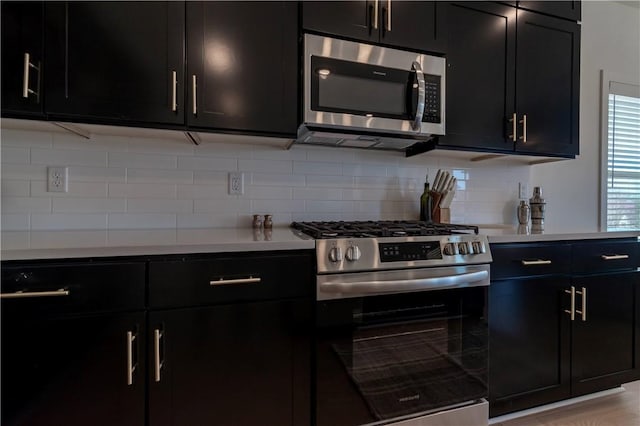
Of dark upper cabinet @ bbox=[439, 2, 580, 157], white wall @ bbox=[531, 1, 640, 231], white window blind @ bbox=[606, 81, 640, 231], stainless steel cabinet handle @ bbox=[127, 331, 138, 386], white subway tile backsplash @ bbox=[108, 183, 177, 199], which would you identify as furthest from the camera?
white window blind @ bbox=[606, 81, 640, 231]

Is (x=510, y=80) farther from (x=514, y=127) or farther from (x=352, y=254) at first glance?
(x=352, y=254)

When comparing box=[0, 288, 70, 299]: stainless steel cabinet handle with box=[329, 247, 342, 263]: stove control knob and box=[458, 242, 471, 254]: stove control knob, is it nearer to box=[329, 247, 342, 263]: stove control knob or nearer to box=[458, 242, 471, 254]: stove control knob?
box=[329, 247, 342, 263]: stove control knob

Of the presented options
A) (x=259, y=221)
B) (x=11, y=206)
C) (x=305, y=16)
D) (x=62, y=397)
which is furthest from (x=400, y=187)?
(x=11, y=206)

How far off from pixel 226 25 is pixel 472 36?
1.37m

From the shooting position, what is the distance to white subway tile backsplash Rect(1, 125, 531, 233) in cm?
159

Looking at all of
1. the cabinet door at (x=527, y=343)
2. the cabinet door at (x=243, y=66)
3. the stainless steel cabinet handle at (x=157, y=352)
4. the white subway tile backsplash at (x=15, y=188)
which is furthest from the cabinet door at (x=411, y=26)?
the white subway tile backsplash at (x=15, y=188)

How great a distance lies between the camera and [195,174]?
182 cm

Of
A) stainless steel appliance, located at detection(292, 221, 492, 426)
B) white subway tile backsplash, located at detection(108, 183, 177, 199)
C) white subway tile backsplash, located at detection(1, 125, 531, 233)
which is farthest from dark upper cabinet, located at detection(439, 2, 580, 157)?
white subway tile backsplash, located at detection(108, 183, 177, 199)

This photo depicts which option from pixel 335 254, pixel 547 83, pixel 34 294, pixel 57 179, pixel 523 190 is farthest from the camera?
pixel 523 190

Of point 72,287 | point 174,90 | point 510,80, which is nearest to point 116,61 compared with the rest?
point 174,90

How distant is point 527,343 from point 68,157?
2.48 m

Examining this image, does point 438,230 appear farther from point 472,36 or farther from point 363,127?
point 472,36

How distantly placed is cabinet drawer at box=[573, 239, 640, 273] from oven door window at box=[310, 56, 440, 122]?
1074 millimetres

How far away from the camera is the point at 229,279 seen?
1.25 metres
